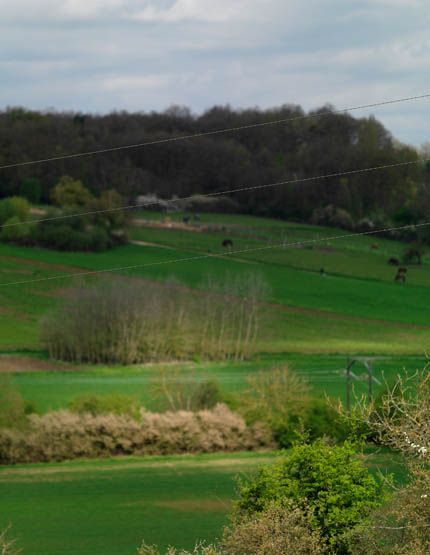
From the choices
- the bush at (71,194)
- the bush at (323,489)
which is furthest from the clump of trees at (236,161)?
the bush at (323,489)

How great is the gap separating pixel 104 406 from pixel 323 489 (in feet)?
81.8

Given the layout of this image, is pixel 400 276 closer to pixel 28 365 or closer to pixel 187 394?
pixel 28 365

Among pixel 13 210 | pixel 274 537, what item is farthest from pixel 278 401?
pixel 13 210

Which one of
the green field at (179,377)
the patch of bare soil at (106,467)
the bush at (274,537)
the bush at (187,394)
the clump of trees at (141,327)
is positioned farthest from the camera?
the clump of trees at (141,327)

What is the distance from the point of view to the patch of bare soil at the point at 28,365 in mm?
56062

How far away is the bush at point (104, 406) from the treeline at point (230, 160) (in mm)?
42847

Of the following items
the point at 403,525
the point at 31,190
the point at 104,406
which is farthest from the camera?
the point at 31,190

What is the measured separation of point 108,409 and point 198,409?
3314 millimetres

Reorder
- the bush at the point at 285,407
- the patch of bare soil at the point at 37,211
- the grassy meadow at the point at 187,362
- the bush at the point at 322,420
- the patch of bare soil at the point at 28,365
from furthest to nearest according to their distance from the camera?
the patch of bare soil at the point at 37,211 → the patch of bare soil at the point at 28,365 → the bush at the point at 285,407 → the bush at the point at 322,420 → the grassy meadow at the point at 187,362

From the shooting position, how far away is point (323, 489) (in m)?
19.4

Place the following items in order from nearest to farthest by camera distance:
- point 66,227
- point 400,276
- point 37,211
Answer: point 400,276 → point 66,227 → point 37,211

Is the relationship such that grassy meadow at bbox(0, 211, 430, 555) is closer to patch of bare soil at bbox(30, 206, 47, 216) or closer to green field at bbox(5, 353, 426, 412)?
green field at bbox(5, 353, 426, 412)

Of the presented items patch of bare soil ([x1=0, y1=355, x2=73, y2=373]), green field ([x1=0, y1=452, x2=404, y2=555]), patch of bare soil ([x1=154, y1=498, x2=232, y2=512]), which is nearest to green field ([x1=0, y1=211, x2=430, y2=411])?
patch of bare soil ([x1=0, y1=355, x2=73, y2=373])

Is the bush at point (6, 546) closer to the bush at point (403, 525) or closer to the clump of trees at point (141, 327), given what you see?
the bush at point (403, 525)
